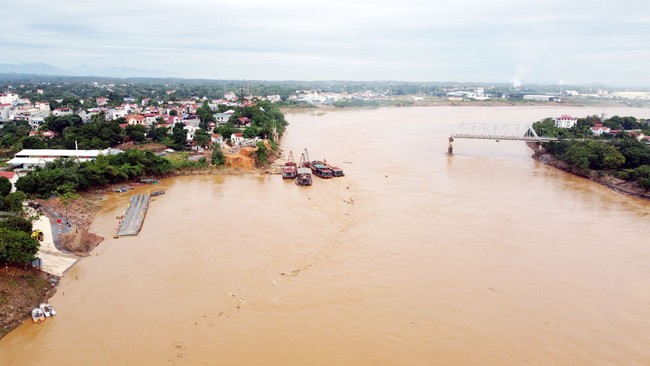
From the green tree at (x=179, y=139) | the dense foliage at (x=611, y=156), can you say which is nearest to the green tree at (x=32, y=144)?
the green tree at (x=179, y=139)

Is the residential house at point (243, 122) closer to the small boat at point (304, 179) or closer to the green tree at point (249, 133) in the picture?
the green tree at point (249, 133)

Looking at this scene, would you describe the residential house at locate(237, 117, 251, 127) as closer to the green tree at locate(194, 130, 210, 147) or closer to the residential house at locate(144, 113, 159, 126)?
the residential house at locate(144, 113, 159, 126)

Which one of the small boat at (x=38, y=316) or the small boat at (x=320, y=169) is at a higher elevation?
the small boat at (x=320, y=169)

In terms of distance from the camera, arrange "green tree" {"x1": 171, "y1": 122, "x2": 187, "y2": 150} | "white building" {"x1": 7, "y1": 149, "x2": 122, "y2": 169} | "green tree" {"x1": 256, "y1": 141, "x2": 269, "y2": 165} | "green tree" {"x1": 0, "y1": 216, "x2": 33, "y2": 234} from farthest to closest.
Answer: "green tree" {"x1": 171, "y1": 122, "x2": 187, "y2": 150} < "green tree" {"x1": 256, "y1": 141, "x2": 269, "y2": 165} < "white building" {"x1": 7, "y1": 149, "x2": 122, "y2": 169} < "green tree" {"x1": 0, "y1": 216, "x2": 33, "y2": 234}

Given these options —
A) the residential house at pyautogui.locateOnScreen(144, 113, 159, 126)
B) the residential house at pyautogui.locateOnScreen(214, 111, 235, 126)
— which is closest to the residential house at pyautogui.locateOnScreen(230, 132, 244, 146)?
the residential house at pyautogui.locateOnScreen(214, 111, 235, 126)

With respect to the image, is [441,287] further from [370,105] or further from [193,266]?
[370,105]

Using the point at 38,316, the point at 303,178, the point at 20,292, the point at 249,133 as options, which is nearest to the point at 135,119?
the point at 249,133

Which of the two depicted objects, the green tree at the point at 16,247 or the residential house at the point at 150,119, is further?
the residential house at the point at 150,119
